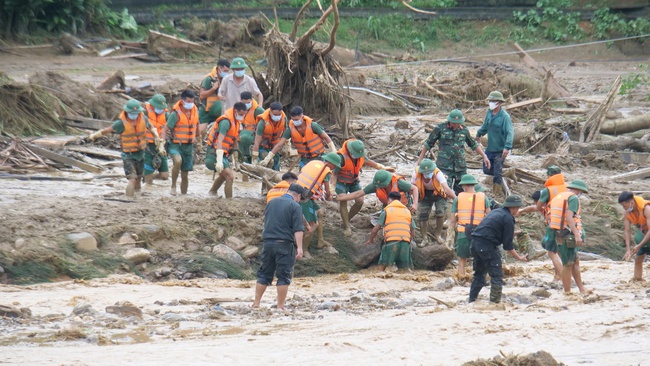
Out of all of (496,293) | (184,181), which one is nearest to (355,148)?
(184,181)

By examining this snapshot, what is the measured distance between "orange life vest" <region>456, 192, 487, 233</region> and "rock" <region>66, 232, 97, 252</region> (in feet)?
15.6

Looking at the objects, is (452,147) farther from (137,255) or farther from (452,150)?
(137,255)

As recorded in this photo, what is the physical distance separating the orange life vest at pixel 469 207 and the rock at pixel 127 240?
14.1 ft

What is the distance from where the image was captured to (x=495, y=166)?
1625cm

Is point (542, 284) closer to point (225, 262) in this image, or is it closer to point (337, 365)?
point (225, 262)

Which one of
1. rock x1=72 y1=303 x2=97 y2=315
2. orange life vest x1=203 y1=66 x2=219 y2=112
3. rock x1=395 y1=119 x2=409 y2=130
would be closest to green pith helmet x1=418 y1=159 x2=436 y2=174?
orange life vest x1=203 y1=66 x2=219 y2=112

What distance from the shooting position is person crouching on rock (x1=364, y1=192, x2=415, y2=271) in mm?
13875

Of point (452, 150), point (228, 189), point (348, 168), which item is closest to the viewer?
point (348, 168)

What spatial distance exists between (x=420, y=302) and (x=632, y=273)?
383cm

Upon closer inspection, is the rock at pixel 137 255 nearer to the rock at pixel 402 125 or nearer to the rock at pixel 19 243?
the rock at pixel 19 243

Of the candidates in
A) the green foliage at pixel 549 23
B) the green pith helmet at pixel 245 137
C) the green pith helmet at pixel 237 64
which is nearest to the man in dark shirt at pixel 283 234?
the green pith helmet at pixel 245 137

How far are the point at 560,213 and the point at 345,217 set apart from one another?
3692mm

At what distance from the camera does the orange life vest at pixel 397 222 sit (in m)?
13.9

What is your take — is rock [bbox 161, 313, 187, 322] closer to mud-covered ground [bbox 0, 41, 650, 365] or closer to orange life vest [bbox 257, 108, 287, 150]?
mud-covered ground [bbox 0, 41, 650, 365]
